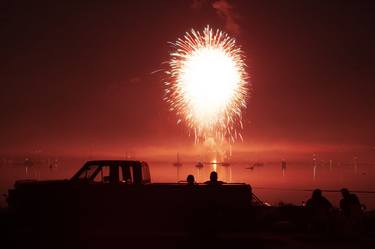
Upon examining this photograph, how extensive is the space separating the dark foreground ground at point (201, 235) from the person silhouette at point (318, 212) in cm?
5

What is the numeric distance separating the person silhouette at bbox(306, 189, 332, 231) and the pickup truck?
8.24 feet

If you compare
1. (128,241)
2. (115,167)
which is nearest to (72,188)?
(115,167)

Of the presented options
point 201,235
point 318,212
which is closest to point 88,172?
point 201,235

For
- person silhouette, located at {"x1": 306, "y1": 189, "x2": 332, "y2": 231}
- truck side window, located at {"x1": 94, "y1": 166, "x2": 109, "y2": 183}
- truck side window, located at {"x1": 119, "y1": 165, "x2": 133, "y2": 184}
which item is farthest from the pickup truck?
person silhouette, located at {"x1": 306, "y1": 189, "x2": 332, "y2": 231}

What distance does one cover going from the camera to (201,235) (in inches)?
499

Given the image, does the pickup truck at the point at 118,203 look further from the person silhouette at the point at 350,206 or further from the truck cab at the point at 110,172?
the person silhouette at the point at 350,206

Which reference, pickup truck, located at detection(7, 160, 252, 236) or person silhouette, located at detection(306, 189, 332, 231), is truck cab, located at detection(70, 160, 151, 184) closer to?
pickup truck, located at detection(7, 160, 252, 236)

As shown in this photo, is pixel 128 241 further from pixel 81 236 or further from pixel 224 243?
pixel 224 243

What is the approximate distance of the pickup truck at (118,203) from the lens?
44.3ft

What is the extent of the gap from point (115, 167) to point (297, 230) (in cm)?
641

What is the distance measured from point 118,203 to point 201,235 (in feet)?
9.32

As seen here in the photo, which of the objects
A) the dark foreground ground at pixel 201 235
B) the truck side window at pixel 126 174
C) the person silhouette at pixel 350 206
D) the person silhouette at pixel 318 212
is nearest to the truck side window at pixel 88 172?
the truck side window at pixel 126 174

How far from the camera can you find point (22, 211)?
13602 millimetres

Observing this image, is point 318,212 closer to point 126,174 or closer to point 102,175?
point 126,174
